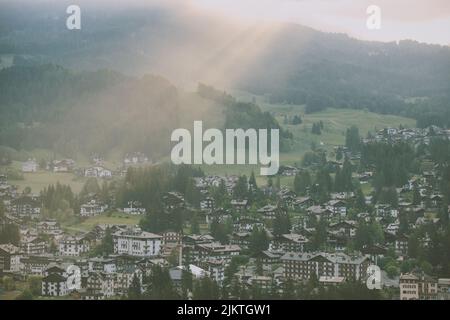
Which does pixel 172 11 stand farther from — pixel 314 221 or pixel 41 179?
pixel 314 221

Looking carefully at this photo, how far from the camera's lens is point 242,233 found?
24281 mm

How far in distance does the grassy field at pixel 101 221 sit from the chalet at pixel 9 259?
7.02 feet

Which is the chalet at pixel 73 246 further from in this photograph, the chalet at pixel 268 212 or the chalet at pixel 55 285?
the chalet at pixel 268 212

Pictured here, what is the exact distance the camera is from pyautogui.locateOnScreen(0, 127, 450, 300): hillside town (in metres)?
20.1

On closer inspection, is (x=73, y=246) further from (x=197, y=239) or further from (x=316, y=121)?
(x=316, y=121)

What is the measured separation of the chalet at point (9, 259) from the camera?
21.8 m

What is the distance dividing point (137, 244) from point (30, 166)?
26.2 feet

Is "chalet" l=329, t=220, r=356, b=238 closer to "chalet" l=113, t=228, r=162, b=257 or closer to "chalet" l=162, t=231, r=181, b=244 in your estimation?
"chalet" l=162, t=231, r=181, b=244

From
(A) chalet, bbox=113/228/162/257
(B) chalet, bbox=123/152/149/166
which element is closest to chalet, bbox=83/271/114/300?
(A) chalet, bbox=113/228/162/257

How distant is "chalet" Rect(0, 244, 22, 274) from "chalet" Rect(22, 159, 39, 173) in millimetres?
6820

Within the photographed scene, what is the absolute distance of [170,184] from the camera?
27500 millimetres

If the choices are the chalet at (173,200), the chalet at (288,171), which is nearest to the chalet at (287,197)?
the chalet at (288,171)

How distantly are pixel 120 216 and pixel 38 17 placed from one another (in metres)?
15.6
